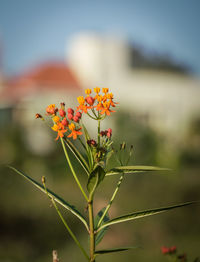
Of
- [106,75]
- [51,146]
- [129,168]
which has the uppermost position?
[106,75]

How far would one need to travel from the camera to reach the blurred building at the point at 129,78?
19.4 meters

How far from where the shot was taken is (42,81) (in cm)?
1878

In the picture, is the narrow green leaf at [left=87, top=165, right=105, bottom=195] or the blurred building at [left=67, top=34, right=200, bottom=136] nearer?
the narrow green leaf at [left=87, top=165, right=105, bottom=195]

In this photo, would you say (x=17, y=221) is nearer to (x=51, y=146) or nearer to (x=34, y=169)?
(x=34, y=169)

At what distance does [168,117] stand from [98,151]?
1831 cm

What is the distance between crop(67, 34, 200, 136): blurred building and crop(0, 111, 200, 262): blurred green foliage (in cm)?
955

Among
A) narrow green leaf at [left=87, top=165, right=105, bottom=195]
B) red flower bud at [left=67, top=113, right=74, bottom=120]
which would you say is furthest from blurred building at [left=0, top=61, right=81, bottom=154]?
narrow green leaf at [left=87, top=165, right=105, bottom=195]

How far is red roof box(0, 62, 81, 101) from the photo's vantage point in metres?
17.8

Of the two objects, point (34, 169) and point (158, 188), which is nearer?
point (158, 188)

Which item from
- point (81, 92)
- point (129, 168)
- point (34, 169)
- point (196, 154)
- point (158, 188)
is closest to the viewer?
point (129, 168)

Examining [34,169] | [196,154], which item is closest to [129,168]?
[34,169]

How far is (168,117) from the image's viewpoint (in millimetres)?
18844

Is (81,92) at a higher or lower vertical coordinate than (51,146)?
higher

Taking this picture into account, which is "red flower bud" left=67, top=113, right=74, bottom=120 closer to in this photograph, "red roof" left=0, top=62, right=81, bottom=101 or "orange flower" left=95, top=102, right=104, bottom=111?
"orange flower" left=95, top=102, right=104, bottom=111
